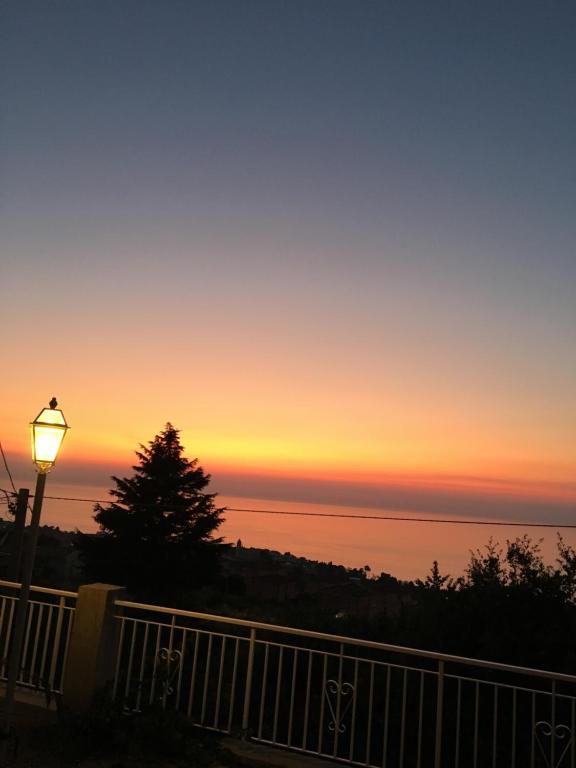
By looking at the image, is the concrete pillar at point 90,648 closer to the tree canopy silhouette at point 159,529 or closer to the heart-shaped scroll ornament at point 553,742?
the heart-shaped scroll ornament at point 553,742

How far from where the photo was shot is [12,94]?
9969 mm

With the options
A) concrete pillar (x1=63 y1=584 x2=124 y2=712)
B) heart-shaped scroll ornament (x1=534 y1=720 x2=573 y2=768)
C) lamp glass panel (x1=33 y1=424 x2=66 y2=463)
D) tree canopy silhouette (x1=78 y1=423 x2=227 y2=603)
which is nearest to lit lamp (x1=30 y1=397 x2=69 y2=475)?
lamp glass panel (x1=33 y1=424 x2=66 y2=463)

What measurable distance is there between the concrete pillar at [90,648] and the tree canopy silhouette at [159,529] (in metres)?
45.0

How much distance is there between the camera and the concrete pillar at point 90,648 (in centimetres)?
534

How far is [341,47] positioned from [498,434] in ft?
46.8

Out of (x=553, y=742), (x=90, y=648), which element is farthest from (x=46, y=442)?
(x=553, y=742)

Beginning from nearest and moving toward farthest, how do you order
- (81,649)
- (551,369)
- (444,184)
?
1. (81,649)
2. (444,184)
3. (551,369)

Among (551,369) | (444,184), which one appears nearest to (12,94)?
(444,184)

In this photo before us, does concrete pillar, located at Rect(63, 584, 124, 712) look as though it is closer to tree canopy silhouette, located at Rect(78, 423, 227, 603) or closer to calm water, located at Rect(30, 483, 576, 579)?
calm water, located at Rect(30, 483, 576, 579)

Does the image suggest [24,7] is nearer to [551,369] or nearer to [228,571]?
[551,369]

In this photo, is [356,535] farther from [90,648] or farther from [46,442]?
[46,442]

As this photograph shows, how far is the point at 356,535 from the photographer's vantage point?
118ft

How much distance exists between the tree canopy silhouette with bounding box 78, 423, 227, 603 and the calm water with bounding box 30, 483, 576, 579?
2.17 meters

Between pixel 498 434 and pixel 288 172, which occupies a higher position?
pixel 288 172
